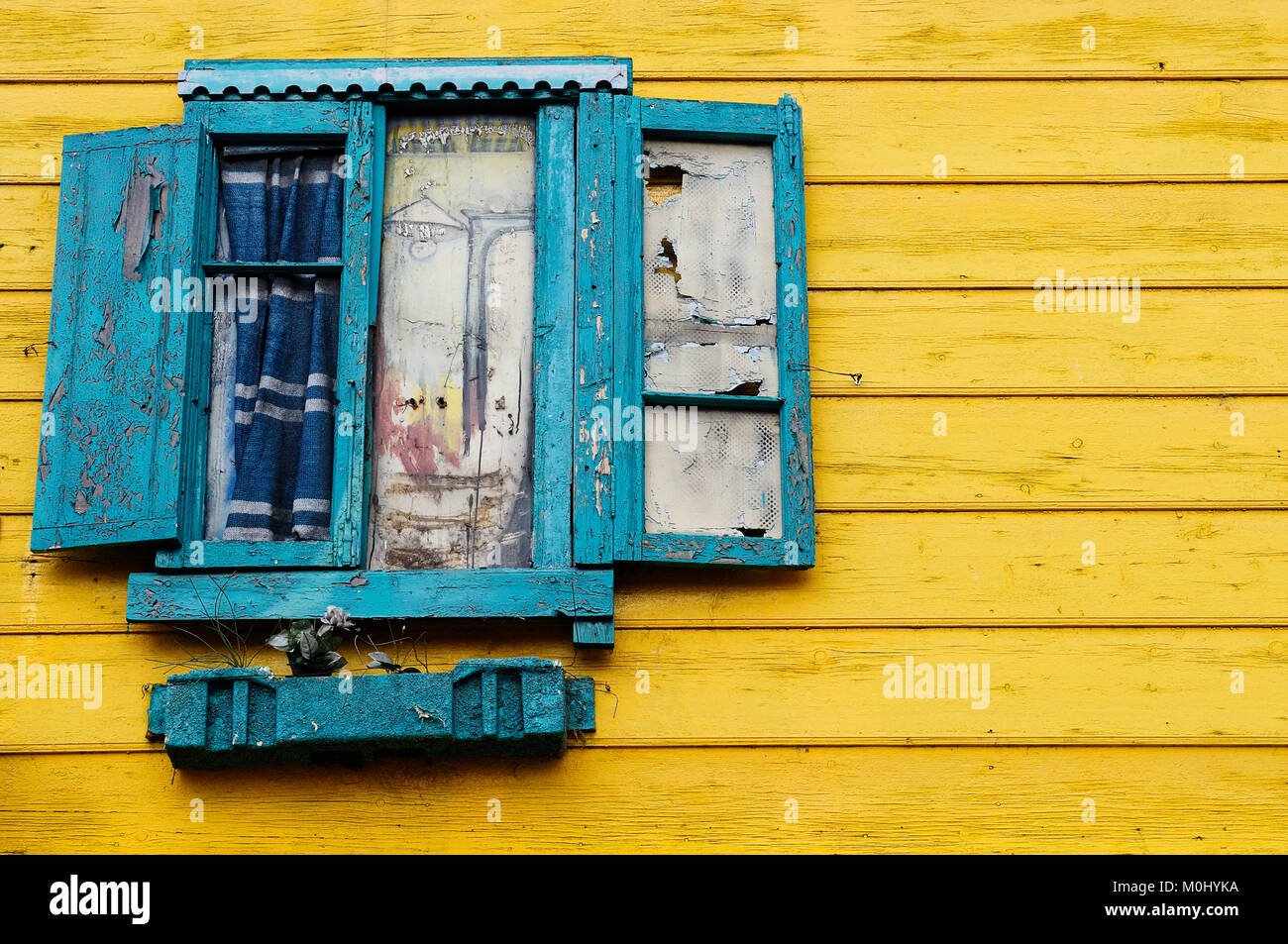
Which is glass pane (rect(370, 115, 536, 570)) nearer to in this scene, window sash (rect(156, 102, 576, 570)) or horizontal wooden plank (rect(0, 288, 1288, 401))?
window sash (rect(156, 102, 576, 570))

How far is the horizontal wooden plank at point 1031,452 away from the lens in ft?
11.5

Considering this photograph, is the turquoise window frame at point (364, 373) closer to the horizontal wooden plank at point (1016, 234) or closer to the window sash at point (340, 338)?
the window sash at point (340, 338)

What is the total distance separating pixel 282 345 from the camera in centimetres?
349

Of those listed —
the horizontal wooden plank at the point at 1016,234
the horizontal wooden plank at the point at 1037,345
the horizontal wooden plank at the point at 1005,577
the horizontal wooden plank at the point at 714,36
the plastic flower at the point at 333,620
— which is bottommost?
the plastic flower at the point at 333,620

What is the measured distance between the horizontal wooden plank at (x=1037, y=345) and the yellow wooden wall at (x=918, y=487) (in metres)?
0.01

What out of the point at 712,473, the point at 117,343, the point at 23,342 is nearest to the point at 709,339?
the point at 712,473

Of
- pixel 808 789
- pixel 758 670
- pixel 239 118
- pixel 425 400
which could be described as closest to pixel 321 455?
pixel 425 400

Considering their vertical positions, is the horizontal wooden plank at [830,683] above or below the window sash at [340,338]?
below

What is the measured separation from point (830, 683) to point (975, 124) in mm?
1651

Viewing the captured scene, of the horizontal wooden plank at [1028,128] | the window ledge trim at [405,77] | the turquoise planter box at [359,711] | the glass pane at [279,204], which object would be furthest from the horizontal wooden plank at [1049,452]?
the glass pane at [279,204]

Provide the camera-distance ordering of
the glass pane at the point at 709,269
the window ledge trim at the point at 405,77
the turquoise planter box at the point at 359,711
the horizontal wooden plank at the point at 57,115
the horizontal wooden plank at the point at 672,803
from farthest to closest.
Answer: the horizontal wooden plank at the point at 57,115
the window ledge trim at the point at 405,77
the glass pane at the point at 709,269
the horizontal wooden plank at the point at 672,803
the turquoise planter box at the point at 359,711

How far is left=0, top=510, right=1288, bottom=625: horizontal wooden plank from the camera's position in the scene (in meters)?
3.42

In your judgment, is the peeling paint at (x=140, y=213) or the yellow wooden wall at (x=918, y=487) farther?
the peeling paint at (x=140, y=213)

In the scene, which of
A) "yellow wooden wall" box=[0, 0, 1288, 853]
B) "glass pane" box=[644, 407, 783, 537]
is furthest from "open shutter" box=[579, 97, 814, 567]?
"yellow wooden wall" box=[0, 0, 1288, 853]
